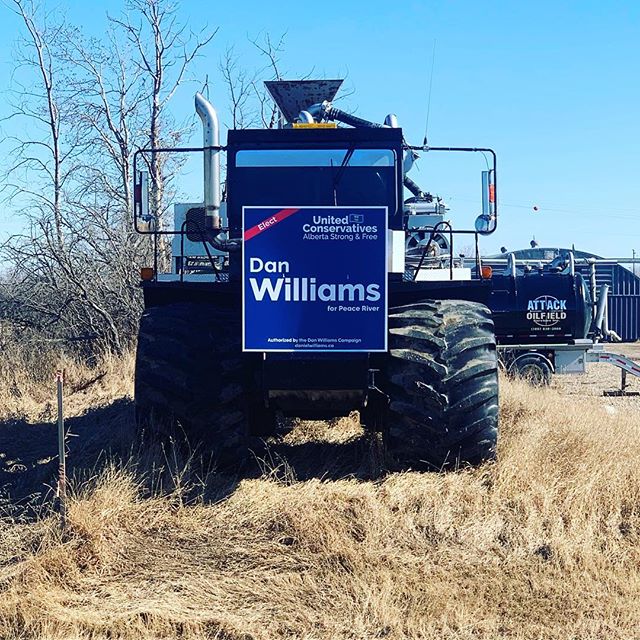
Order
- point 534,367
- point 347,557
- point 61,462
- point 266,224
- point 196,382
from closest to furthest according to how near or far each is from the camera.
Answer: point 347,557 → point 61,462 → point 266,224 → point 196,382 → point 534,367

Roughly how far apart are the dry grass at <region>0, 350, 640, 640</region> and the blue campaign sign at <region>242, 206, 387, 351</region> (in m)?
1.14

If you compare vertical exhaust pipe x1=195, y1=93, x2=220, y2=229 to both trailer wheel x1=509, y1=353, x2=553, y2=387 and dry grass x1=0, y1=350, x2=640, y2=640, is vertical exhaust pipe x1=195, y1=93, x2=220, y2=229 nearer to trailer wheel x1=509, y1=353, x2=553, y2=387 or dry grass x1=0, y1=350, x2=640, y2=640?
dry grass x1=0, y1=350, x2=640, y2=640

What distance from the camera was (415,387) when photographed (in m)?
5.88

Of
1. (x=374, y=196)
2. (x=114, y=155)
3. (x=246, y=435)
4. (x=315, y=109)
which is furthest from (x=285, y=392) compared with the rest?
(x=114, y=155)

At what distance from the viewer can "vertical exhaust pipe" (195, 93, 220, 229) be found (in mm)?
6160

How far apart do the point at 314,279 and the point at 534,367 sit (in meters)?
10.3

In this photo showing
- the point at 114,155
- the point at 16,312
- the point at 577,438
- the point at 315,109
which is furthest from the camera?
the point at 114,155

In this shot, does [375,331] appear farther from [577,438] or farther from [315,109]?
[315,109]

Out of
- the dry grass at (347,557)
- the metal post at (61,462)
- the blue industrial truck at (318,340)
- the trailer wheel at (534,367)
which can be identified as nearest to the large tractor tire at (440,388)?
the blue industrial truck at (318,340)

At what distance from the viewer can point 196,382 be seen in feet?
20.1

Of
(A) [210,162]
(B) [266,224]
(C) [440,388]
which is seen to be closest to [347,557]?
(C) [440,388]

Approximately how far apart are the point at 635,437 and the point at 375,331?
9.52 feet

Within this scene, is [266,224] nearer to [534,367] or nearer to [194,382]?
[194,382]

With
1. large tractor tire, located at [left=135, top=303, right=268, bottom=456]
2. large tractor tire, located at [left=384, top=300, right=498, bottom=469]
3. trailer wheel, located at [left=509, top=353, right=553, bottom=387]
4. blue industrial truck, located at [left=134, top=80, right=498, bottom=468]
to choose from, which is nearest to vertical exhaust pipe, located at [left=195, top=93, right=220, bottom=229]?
blue industrial truck, located at [left=134, top=80, right=498, bottom=468]
